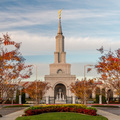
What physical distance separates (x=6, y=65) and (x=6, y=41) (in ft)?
8.11

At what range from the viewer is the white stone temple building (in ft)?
225

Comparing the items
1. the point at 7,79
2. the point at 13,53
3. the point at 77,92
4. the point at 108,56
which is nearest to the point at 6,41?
the point at 13,53

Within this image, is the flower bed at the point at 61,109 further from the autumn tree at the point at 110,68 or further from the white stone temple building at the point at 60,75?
the white stone temple building at the point at 60,75

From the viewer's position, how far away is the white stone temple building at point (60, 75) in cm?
6867

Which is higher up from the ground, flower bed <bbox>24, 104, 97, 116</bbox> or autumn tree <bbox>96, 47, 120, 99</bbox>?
autumn tree <bbox>96, 47, 120, 99</bbox>

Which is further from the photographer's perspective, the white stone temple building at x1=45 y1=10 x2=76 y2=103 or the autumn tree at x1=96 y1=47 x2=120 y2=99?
the white stone temple building at x1=45 y1=10 x2=76 y2=103

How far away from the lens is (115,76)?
22.1m

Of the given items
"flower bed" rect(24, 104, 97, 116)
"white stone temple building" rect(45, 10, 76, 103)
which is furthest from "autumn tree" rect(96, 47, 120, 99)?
"white stone temple building" rect(45, 10, 76, 103)

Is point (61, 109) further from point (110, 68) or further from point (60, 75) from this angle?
point (60, 75)

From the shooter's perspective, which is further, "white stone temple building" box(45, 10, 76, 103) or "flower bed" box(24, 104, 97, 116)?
"white stone temple building" box(45, 10, 76, 103)

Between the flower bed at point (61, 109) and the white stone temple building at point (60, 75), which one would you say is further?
the white stone temple building at point (60, 75)

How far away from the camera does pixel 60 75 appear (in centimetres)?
6950

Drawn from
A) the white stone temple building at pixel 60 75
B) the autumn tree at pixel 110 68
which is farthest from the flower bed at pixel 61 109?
the white stone temple building at pixel 60 75

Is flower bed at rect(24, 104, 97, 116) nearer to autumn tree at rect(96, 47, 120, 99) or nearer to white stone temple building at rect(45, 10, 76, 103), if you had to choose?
autumn tree at rect(96, 47, 120, 99)
